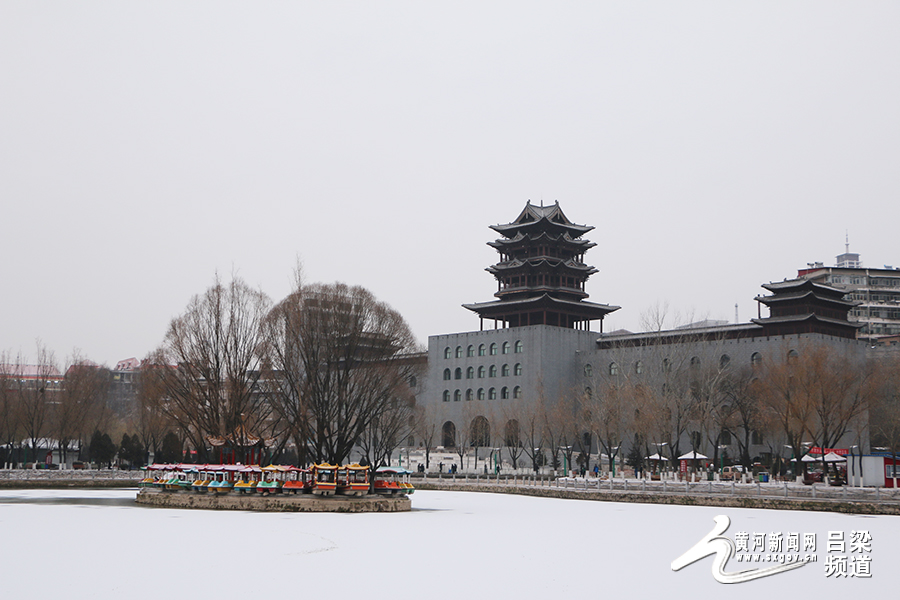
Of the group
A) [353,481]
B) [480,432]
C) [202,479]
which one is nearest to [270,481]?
[353,481]

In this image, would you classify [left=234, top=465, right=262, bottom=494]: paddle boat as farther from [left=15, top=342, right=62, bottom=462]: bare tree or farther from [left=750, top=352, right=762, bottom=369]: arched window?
[left=750, top=352, right=762, bottom=369]: arched window

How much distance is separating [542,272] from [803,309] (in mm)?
24955

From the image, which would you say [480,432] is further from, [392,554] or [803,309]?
[392,554]

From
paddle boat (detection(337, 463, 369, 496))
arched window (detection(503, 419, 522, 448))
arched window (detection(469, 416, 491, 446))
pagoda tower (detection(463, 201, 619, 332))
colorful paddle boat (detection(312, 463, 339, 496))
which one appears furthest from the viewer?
pagoda tower (detection(463, 201, 619, 332))

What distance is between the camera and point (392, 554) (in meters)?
21.0

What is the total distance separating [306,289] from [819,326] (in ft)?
154

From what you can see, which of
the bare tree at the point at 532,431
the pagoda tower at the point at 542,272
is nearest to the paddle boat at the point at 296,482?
the bare tree at the point at 532,431

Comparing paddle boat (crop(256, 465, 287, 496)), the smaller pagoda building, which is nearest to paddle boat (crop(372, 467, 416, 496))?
paddle boat (crop(256, 465, 287, 496))

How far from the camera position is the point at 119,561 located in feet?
62.8

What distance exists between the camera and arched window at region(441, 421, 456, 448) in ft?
297

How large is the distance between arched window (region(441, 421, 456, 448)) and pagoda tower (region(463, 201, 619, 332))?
12098mm

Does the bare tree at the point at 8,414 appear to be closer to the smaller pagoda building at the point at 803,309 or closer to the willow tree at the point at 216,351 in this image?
the willow tree at the point at 216,351

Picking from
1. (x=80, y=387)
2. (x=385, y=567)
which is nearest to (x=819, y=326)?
(x=80, y=387)

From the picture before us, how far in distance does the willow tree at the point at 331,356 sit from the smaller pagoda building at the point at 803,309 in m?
38.1
